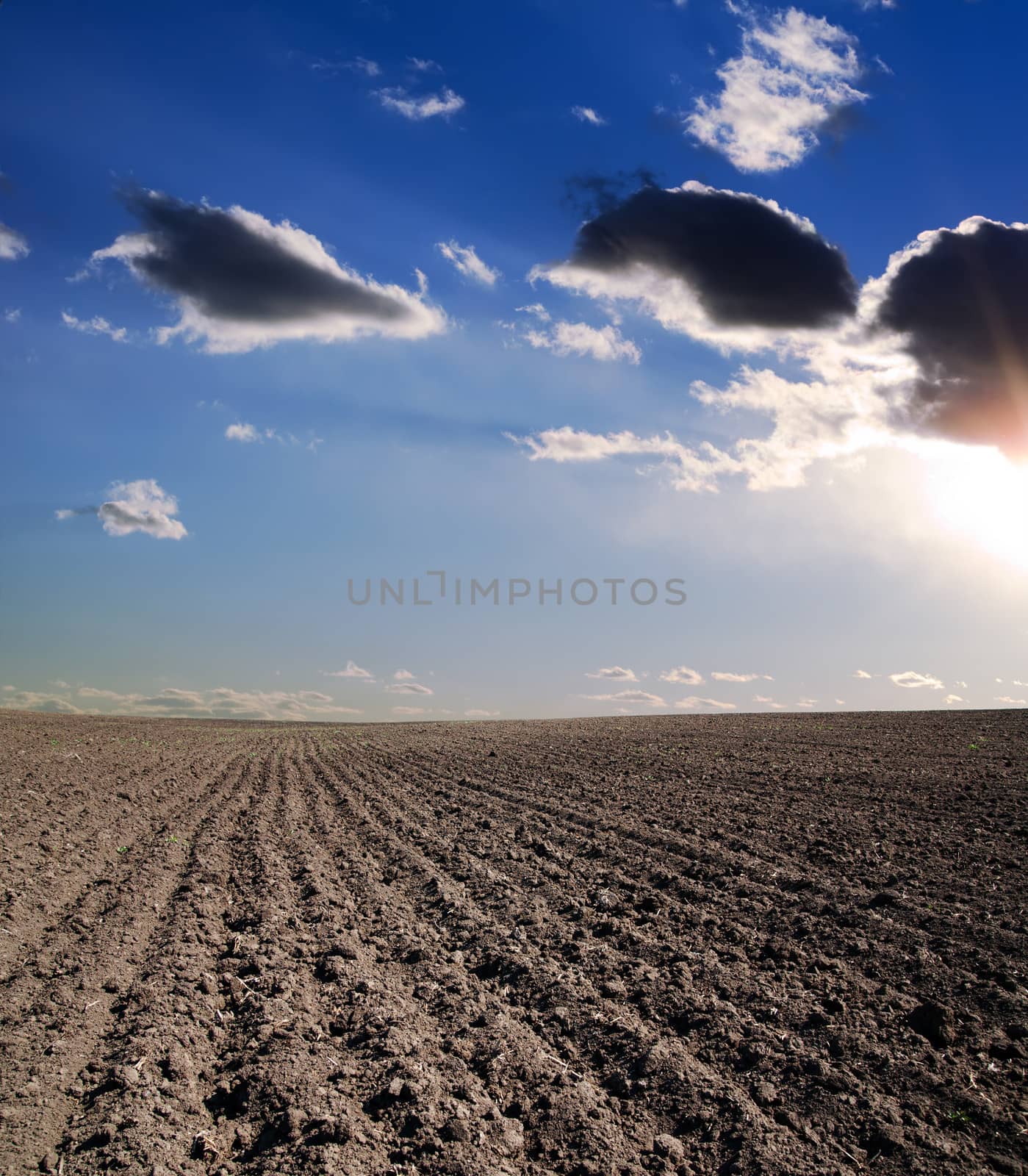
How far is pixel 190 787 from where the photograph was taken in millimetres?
18297

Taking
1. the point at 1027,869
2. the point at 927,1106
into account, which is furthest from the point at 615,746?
the point at 927,1106

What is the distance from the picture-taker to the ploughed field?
15.5ft

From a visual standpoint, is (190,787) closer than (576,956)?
No

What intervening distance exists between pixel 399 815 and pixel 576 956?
753 centimetres

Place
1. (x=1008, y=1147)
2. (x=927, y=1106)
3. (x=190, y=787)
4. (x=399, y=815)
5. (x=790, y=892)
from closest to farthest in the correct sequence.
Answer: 1. (x=1008, y=1147)
2. (x=927, y=1106)
3. (x=790, y=892)
4. (x=399, y=815)
5. (x=190, y=787)

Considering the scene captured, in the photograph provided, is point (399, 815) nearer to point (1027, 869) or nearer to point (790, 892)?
point (790, 892)

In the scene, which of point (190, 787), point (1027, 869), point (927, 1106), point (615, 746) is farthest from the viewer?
point (615, 746)

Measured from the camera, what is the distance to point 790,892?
8984mm

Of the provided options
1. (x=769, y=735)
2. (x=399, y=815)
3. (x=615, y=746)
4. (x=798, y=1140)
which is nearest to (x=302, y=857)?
(x=399, y=815)

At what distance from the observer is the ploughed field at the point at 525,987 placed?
4.73 metres

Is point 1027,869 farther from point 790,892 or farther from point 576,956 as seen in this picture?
point 576,956

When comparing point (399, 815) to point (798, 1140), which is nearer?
point (798, 1140)

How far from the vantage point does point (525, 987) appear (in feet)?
22.2

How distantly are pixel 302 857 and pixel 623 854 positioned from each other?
4.58m
